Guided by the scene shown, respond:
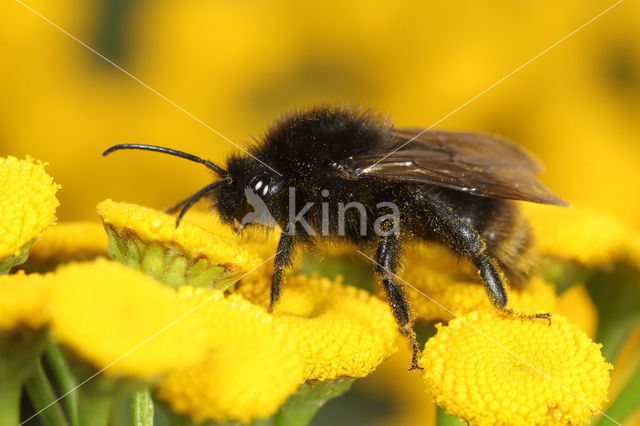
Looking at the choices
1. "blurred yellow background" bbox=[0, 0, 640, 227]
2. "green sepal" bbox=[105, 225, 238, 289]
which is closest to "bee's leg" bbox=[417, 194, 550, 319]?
"green sepal" bbox=[105, 225, 238, 289]

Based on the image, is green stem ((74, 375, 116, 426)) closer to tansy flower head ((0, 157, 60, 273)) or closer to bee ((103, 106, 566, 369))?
tansy flower head ((0, 157, 60, 273))

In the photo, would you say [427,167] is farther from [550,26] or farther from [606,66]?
[606,66]

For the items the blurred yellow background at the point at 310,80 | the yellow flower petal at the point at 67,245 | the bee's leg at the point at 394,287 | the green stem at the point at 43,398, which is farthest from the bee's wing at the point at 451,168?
the blurred yellow background at the point at 310,80

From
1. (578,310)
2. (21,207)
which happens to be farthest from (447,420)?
(578,310)

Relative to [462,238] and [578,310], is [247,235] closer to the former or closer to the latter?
[462,238]

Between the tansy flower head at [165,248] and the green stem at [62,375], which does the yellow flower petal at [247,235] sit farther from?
the green stem at [62,375]
